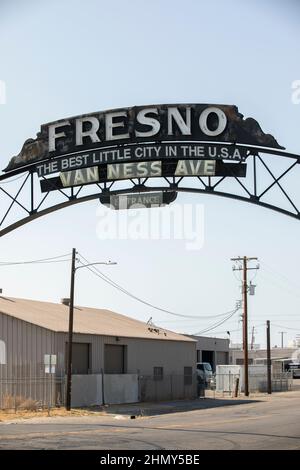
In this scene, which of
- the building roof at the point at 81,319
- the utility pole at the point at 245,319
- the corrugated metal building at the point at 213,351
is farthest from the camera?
the corrugated metal building at the point at 213,351

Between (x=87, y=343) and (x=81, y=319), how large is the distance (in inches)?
199

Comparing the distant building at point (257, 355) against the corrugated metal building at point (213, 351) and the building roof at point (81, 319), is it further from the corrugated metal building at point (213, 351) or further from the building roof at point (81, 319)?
the building roof at point (81, 319)

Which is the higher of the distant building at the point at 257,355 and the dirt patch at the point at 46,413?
the dirt patch at the point at 46,413

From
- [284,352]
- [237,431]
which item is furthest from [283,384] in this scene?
[284,352]

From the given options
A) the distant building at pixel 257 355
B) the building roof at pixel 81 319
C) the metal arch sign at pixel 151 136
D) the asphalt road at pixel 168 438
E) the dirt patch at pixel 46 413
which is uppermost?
the metal arch sign at pixel 151 136

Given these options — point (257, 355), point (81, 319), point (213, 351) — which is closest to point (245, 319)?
point (81, 319)

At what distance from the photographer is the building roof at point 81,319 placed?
4012cm

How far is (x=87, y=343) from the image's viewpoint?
134 ft

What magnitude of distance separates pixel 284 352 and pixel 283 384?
71.9m

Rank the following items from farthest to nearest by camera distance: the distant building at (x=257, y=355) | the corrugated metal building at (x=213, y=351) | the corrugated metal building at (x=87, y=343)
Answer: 1. the distant building at (x=257, y=355)
2. the corrugated metal building at (x=213, y=351)
3. the corrugated metal building at (x=87, y=343)

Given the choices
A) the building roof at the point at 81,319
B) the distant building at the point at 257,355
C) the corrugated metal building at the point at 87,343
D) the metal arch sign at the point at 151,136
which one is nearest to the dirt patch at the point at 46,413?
the corrugated metal building at the point at 87,343

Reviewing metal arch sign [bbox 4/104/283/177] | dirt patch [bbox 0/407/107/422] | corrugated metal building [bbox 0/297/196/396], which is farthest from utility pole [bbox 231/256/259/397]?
metal arch sign [bbox 4/104/283/177]

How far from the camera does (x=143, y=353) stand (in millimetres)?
46062

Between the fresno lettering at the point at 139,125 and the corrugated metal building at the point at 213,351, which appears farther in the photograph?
the corrugated metal building at the point at 213,351
